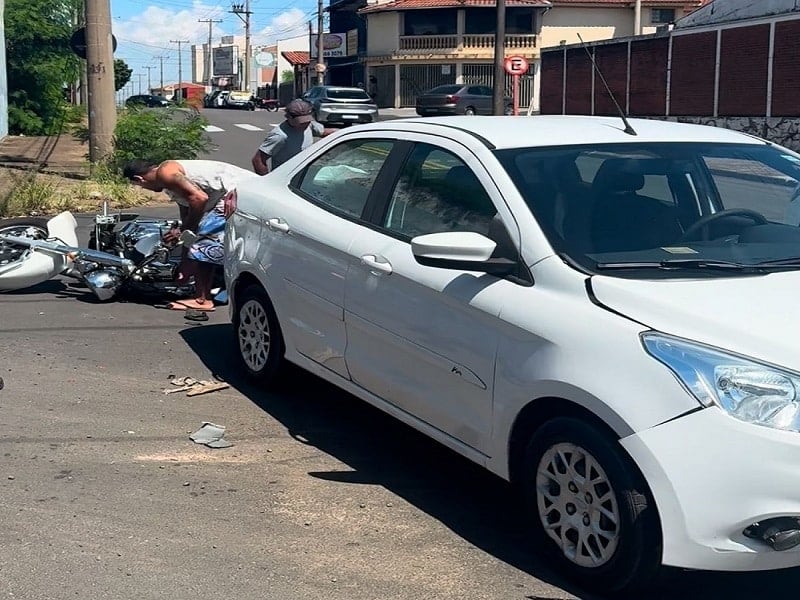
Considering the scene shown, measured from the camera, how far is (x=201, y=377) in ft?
21.9

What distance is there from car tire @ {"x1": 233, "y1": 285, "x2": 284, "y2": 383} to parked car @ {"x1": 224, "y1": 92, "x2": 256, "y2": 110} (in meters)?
61.2

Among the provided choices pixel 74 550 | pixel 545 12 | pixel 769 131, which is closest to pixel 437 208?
pixel 74 550

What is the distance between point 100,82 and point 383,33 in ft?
157

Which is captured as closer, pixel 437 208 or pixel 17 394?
pixel 437 208

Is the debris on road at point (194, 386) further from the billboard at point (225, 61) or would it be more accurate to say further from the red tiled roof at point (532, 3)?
the billboard at point (225, 61)

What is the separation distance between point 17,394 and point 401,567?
10.2 ft

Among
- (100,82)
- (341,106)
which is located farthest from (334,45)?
(100,82)

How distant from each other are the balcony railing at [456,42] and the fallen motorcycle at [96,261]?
52.5 meters

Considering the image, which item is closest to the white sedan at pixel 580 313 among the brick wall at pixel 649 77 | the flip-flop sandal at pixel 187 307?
the flip-flop sandal at pixel 187 307

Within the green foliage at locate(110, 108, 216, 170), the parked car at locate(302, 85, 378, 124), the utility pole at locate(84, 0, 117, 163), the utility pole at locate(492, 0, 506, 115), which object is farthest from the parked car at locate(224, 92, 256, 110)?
the utility pole at locate(84, 0, 117, 163)

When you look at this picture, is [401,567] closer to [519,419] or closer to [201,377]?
[519,419]

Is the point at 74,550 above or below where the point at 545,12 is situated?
below

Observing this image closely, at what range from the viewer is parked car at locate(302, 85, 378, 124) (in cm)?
3856

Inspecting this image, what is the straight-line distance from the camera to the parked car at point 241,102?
216 feet
